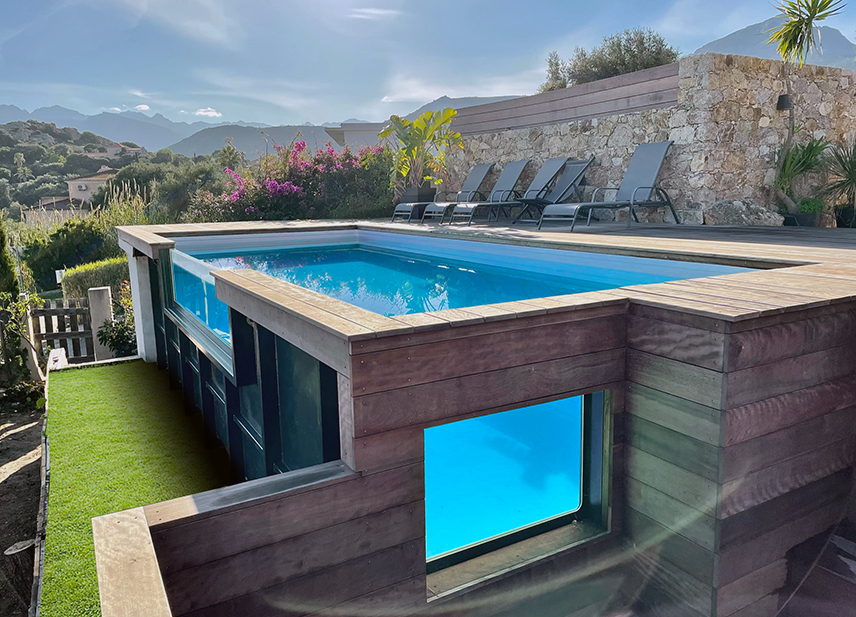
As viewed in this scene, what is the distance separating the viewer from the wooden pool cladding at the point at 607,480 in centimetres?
178

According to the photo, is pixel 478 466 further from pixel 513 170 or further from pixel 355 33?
pixel 355 33

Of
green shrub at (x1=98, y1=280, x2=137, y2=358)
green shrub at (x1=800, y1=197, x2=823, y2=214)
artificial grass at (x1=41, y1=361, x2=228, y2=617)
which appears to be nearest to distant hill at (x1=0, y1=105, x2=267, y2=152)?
green shrub at (x1=98, y1=280, x2=137, y2=358)

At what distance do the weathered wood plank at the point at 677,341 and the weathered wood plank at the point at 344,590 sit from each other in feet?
3.39

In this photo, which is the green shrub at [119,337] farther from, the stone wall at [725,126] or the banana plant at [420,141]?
the stone wall at [725,126]

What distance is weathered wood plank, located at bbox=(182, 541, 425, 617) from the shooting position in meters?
1.79

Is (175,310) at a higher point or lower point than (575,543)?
higher

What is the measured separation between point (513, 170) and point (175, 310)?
21.3ft

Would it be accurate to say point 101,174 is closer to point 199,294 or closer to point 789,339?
point 199,294

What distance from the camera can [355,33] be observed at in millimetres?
52562

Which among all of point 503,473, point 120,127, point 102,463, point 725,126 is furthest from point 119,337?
point 120,127

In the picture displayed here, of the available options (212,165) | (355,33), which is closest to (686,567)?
(212,165)

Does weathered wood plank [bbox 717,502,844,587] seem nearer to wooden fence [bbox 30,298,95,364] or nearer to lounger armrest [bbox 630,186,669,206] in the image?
lounger armrest [bbox 630,186,669,206]

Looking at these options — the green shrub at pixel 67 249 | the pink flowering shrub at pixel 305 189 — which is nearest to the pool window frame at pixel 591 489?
the pink flowering shrub at pixel 305 189

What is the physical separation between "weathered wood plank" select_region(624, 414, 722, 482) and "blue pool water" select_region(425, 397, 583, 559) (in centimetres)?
22
